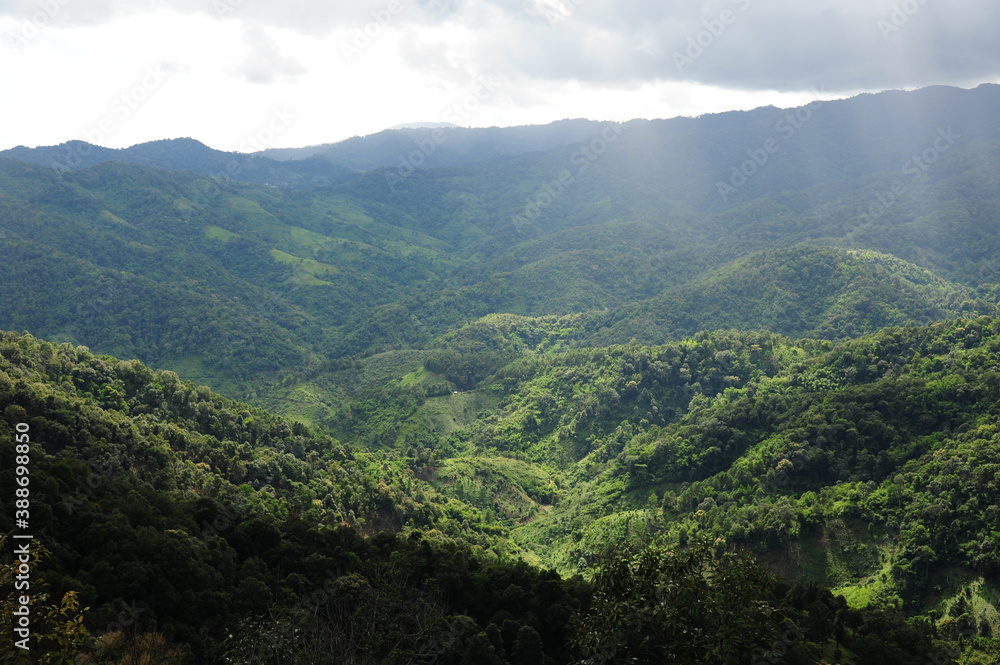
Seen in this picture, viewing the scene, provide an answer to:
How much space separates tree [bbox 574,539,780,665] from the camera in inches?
615

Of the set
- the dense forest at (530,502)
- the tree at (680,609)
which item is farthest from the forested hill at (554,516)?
the dense forest at (530,502)

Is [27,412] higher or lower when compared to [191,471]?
higher

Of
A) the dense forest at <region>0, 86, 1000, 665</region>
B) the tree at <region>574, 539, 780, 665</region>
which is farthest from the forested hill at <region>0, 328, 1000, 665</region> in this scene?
the dense forest at <region>0, 86, 1000, 665</region>

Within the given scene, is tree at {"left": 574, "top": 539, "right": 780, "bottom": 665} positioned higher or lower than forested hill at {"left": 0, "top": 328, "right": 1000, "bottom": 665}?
higher

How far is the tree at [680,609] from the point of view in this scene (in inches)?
615

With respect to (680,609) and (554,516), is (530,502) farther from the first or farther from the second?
(680,609)

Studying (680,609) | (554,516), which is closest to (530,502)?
(554,516)

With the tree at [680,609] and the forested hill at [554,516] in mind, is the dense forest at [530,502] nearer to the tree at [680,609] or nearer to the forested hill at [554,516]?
the tree at [680,609]

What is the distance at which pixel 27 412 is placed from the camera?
4478cm

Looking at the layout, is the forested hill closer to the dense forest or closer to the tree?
the tree

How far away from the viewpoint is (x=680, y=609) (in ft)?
52.6

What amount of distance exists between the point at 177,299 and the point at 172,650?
169339 mm

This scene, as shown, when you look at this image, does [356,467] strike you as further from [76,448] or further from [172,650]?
[172,650]

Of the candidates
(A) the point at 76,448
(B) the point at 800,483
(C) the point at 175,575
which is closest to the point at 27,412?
(A) the point at 76,448
